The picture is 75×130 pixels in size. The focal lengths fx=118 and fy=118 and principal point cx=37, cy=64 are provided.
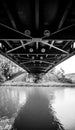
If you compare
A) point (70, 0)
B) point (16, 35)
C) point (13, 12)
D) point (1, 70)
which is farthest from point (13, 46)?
point (1, 70)

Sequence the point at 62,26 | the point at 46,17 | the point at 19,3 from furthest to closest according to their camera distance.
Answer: the point at 62,26 → the point at 46,17 → the point at 19,3

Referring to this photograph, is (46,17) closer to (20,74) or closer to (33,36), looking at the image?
(33,36)

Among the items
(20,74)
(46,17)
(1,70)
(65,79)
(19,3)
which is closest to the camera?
(19,3)

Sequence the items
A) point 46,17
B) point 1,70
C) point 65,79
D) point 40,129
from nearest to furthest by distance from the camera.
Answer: point 46,17, point 40,129, point 1,70, point 65,79

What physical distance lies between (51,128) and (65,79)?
3534 centimetres

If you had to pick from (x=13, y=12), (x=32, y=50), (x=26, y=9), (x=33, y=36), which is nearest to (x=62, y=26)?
(x=33, y=36)

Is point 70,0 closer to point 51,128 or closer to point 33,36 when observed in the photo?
point 33,36

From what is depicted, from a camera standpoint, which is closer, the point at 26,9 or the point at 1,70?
the point at 26,9

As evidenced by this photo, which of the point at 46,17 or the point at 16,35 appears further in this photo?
the point at 16,35

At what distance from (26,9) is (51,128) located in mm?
5510

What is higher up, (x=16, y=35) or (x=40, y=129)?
(x=16, y=35)

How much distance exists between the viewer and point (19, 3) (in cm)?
318

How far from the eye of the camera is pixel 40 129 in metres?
5.86

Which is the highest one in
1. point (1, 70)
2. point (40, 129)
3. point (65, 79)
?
point (1, 70)
